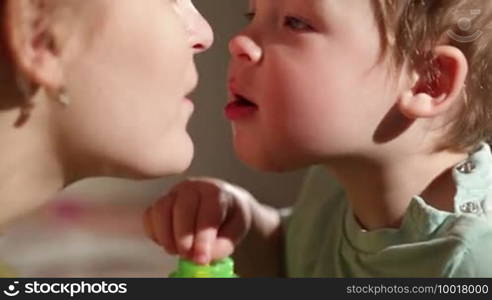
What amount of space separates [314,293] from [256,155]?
102 mm

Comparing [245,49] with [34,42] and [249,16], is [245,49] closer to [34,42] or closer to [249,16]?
[249,16]

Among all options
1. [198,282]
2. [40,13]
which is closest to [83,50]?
[40,13]

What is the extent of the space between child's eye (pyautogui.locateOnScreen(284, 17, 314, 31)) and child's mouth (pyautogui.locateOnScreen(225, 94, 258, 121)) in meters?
0.05

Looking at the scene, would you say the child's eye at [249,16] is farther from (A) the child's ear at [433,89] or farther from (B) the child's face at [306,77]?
(A) the child's ear at [433,89]

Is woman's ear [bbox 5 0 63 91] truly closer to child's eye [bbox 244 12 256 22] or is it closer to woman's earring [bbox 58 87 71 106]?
woman's earring [bbox 58 87 71 106]

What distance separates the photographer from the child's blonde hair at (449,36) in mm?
A: 466

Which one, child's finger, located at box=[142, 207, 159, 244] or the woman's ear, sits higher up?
the woman's ear

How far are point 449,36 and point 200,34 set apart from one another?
158 mm

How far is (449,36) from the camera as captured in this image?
488 mm

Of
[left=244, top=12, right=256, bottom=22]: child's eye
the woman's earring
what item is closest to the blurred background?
[left=244, top=12, right=256, bottom=22]: child's eye

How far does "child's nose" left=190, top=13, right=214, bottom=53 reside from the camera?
0.43 metres

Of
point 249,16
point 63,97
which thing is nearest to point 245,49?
point 249,16

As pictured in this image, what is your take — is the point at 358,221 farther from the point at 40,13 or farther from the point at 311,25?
the point at 40,13

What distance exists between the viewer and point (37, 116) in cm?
39
